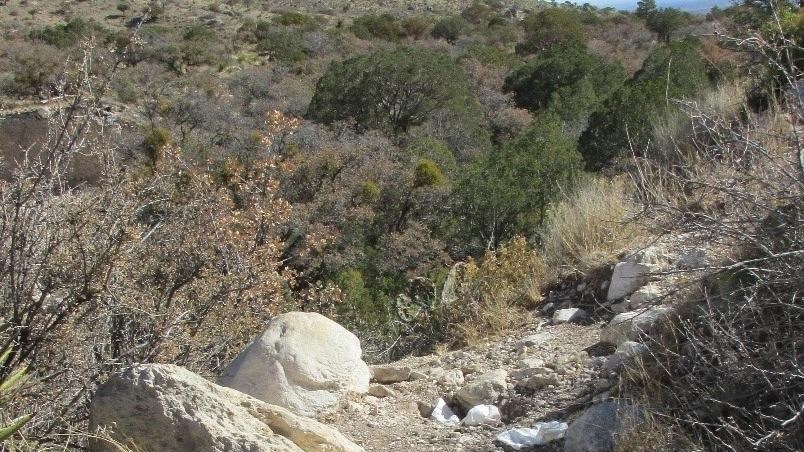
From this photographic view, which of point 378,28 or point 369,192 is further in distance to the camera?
point 378,28

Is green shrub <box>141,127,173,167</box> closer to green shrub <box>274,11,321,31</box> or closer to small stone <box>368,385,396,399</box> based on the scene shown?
small stone <box>368,385,396,399</box>

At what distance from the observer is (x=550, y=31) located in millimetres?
A: 35406

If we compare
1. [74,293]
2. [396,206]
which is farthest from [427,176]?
[74,293]

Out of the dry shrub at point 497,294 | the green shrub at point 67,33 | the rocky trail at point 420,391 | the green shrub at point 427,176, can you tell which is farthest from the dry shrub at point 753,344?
the green shrub at point 67,33

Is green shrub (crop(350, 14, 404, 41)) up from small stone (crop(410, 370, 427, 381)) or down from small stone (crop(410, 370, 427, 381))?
down

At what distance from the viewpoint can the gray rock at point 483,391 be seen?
15.4ft

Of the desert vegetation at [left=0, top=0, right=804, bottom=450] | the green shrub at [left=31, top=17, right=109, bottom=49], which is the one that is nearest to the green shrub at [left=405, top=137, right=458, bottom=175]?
the desert vegetation at [left=0, top=0, right=804, bottom=450]

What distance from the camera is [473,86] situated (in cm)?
2569

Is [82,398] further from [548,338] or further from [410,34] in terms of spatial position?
[410,34]

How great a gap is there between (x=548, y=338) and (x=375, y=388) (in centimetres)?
126

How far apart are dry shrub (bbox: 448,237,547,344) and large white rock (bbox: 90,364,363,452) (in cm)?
285

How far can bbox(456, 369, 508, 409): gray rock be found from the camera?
4.69m

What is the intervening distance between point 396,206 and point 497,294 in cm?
804

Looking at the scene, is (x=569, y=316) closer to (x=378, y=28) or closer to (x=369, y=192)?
(x=369, y=192)
